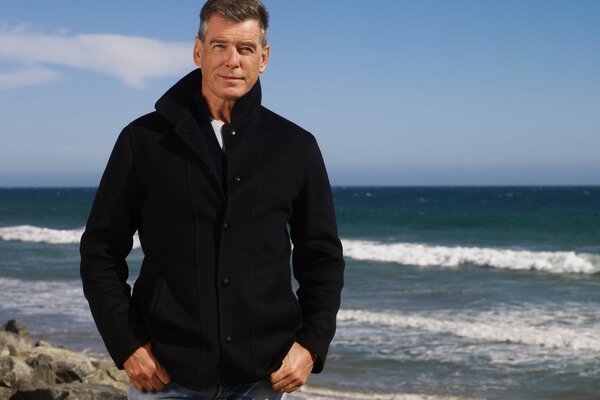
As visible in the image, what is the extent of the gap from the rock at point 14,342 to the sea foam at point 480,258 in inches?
612

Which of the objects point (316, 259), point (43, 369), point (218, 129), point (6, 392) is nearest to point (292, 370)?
point (316, 259)

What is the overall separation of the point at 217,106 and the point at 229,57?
0.53 ft

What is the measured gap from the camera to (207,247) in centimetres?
223

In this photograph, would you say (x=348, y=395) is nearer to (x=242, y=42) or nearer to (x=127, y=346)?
(x=127, y=346)

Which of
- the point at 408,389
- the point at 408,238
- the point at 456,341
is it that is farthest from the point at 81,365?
the point at 408,238

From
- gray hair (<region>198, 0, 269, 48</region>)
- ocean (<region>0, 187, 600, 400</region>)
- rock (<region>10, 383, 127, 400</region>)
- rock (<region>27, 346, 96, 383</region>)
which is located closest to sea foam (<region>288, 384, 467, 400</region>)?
ocean (<region>0, 187, 600, 400</region>)

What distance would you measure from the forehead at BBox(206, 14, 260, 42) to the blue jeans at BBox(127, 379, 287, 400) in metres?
0.94

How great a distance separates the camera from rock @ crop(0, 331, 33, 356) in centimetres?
922

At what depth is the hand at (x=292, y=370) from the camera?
2.28 meters

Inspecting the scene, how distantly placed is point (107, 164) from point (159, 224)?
248mm

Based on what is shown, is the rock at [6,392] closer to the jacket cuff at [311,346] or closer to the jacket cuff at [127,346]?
the jacket cuff at [127,346]

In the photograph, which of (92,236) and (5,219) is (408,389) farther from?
(5,219)

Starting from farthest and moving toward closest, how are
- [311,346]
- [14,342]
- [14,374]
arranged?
[14,342] → [14,374] → [311,346]

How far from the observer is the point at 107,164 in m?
2.34
